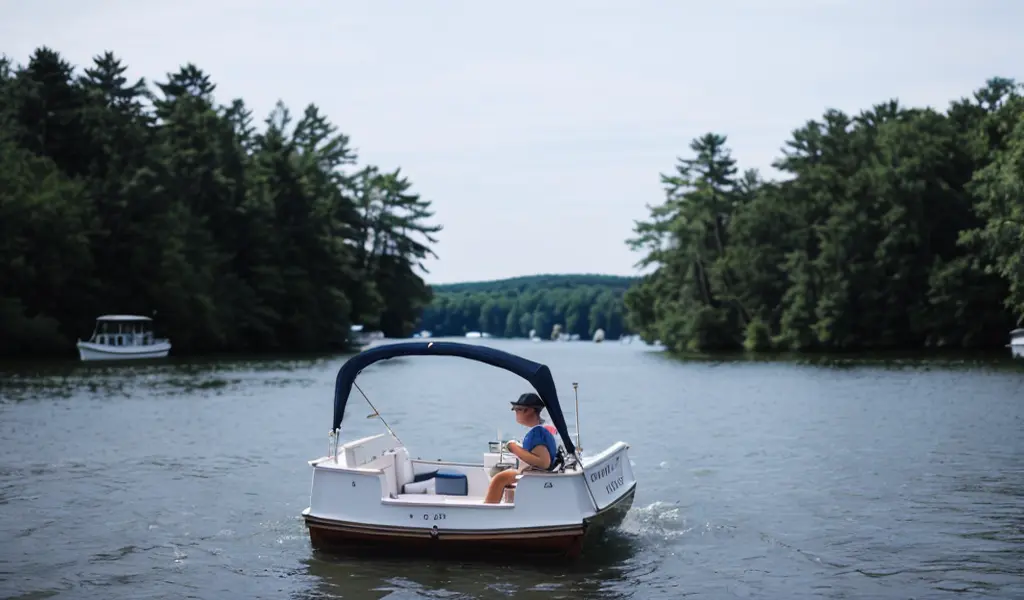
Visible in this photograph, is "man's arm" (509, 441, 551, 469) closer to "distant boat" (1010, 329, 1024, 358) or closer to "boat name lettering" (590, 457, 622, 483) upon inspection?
"boat name lettering" (590, 457, 622, 483)

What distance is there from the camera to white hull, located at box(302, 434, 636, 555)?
17.1m

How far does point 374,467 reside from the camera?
742 inches

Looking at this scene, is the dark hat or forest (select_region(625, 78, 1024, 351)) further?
forest (select_region(625, 78, 1024, 351))

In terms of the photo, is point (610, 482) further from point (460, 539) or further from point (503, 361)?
point (460, 539)

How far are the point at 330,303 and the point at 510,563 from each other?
9547 cm

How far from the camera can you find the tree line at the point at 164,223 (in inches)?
3007

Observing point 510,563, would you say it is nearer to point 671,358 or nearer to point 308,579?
point 308,579

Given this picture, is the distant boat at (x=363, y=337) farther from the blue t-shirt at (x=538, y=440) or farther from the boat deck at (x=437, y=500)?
the blue t-shirt at (x=538, y=440)

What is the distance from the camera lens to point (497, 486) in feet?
57.9

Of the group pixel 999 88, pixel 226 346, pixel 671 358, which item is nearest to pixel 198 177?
pixel 226 346

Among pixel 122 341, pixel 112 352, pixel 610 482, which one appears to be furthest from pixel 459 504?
pixel 122 341

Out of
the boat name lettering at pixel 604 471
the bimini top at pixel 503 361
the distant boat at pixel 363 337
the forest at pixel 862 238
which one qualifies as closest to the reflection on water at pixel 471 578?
the boat name lettering at pixel 604 471

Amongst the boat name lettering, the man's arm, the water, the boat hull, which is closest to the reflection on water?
the water

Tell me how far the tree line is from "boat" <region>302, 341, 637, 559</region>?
59.9m
